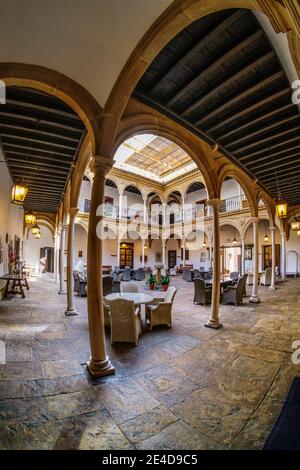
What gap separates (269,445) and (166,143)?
1388 cm

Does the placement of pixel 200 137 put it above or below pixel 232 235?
above

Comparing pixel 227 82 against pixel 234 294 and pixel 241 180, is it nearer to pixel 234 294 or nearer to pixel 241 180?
pixel 241 180

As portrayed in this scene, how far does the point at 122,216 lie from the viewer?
18031mm

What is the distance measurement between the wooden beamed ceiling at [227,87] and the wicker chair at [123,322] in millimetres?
3643

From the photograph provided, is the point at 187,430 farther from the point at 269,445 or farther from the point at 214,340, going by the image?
the point at 214,340

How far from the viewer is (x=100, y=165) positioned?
312 centimetres

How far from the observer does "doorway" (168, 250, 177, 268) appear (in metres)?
22.2

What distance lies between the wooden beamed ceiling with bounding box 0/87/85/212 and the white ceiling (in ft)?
4.58

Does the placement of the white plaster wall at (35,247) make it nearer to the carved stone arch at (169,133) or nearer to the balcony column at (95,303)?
the carved stone arch at (169,133)

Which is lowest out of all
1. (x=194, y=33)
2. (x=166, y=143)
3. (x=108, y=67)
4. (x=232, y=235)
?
(x=232, y=235)

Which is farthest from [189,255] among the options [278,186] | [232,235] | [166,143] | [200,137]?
[200,137]

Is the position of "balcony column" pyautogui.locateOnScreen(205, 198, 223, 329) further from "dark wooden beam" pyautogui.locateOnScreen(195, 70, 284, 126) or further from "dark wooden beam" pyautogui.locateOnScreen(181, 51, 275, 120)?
"dark wooden beam" pyautogui.locateOnScreen(181, 51, 275, 120)

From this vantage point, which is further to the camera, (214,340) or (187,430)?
(214,340)

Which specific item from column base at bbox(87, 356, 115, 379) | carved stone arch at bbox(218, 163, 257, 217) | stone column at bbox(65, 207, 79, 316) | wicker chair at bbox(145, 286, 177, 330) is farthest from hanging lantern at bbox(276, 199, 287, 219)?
column base at bbox(87, 356, 115, 379)
